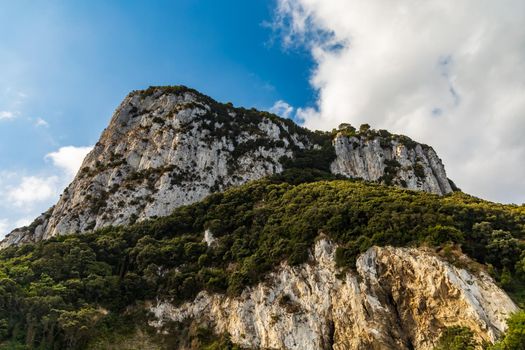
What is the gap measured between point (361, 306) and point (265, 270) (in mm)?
13672

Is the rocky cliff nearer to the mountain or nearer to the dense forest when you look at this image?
the mountain

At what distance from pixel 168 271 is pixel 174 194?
24043 mm

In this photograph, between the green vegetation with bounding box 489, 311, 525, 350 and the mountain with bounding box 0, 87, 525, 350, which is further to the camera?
the mountain with bounding box 0, 87, 525, 350

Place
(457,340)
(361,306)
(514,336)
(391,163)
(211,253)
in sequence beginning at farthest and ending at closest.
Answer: (391,163) < (211,253) < (361,306) < (457,340) < (514,336)

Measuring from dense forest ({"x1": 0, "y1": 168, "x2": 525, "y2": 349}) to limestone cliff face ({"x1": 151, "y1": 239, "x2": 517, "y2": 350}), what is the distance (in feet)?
5.22

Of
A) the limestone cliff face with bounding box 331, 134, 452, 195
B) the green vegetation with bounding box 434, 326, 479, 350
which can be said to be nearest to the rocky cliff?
the limestone cliff face with bounding box 331, 134, 452, 195

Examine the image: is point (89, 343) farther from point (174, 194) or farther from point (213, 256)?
point (174, 194)

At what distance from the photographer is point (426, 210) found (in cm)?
5012

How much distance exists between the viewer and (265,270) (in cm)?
5259

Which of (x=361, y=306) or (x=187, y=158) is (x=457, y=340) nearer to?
(x=361, y=306)

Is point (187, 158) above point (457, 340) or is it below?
above

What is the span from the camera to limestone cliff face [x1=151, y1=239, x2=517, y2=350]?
38688 millimetres

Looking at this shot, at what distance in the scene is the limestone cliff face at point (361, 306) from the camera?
38688mm

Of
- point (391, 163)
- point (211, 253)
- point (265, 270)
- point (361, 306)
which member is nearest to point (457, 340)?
point (361, 306)
